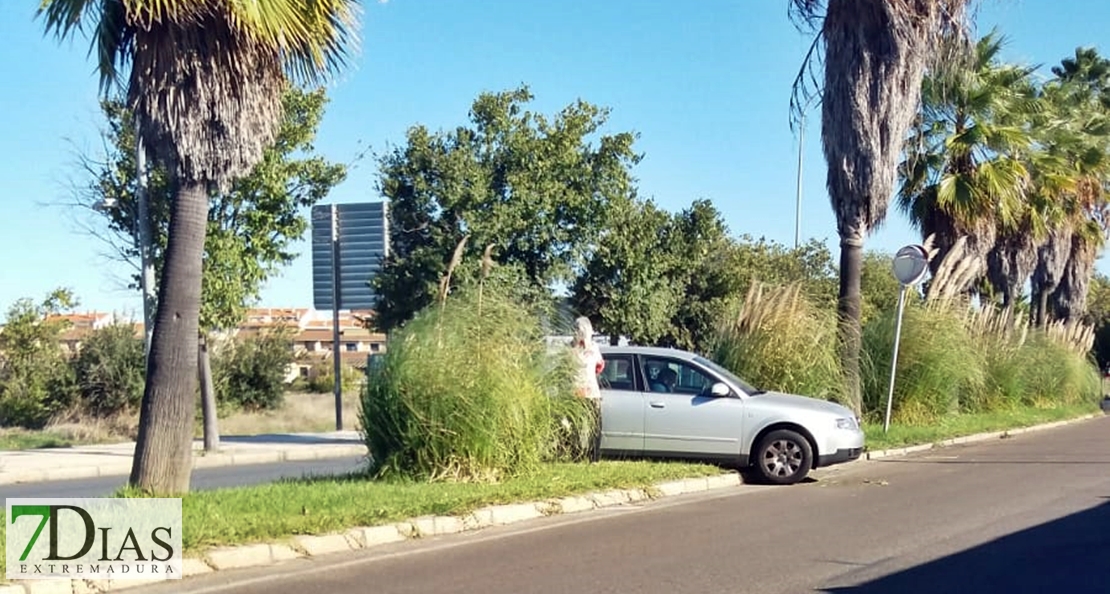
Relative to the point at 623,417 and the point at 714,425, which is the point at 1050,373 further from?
the point at 623,417

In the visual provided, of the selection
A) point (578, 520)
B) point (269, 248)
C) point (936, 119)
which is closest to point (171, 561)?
point (578, 520)

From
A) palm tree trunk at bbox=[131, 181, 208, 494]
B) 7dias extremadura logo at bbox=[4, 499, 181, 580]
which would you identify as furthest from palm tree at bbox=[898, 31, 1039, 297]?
7dias extremadura logo at bbox=[4, 499, 181, 580]

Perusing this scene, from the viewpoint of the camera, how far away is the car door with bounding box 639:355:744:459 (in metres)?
14.5

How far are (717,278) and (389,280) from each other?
10717 mm

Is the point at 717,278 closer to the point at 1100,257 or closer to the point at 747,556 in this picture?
the point at 1100,257

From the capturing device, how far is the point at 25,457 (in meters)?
21.6

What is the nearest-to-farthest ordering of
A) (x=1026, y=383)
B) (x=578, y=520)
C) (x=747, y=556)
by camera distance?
(x=747, y=556) < (x=578, y=520) < (x=1026, y=383)

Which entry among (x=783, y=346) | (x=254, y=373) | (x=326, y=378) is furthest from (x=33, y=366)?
(x=783, y=346)

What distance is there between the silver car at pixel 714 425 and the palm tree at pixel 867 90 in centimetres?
488

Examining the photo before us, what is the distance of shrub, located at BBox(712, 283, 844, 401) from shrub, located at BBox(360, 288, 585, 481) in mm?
5769

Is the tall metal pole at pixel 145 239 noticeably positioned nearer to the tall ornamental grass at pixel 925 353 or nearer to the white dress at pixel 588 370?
the white dress at pixel 588 370

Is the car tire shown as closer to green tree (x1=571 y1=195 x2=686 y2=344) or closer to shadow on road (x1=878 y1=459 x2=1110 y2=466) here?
shadow on road (x1=878 y1=459 x2=1110 y2=466)

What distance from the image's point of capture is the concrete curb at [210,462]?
18.7 meters

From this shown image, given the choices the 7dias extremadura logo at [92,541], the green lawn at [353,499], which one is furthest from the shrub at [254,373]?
the 7dias extremadura logo at [92,541]
